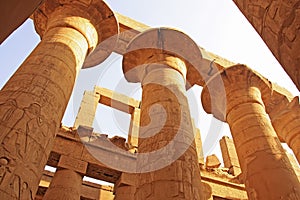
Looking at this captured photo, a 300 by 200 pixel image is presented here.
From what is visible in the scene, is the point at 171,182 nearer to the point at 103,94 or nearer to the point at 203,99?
the point at 203,99

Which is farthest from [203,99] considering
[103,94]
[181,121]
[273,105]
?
[103,94]

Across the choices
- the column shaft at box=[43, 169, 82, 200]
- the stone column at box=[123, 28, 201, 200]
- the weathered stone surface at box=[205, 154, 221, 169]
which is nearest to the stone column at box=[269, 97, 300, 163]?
the weathered stone surface at box=[205, 154, 221, 169]

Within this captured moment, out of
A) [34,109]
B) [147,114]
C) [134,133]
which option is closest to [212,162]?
[134,133]

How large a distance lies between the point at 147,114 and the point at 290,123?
5747 mm

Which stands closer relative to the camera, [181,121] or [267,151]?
[181,121]

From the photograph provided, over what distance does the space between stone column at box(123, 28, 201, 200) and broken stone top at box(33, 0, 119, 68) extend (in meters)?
0.92

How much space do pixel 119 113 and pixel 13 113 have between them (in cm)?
1046

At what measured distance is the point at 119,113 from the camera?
1448 centimetres

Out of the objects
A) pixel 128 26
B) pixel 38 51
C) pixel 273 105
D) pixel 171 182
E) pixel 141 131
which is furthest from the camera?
pixel 273 105

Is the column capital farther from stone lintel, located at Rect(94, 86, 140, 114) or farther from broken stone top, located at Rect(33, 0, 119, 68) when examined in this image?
stone lintel, located at Rect(94, 86, 140, 114)

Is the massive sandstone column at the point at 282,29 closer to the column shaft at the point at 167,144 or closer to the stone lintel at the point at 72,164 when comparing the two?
the column shaft at the point at 167,144

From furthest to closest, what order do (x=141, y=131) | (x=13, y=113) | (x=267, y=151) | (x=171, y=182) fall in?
(x=267, y=151) → (x=141, y=131) → (x=171, y=182) → (x=13, y=113)

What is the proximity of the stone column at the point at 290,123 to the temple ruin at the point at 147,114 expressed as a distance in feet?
0.13

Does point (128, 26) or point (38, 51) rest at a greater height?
point (128, 26)
